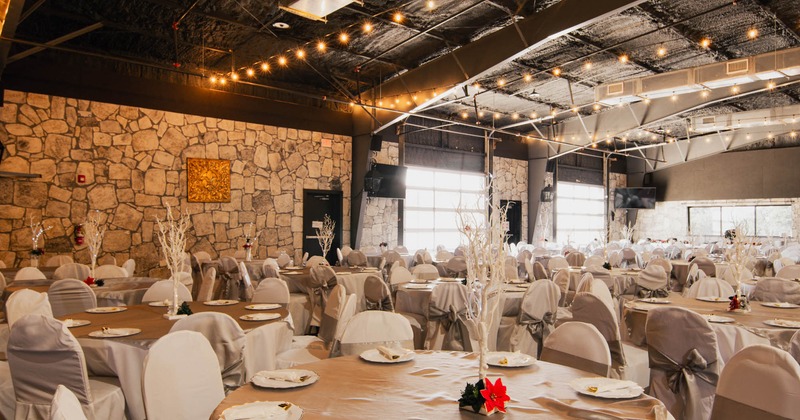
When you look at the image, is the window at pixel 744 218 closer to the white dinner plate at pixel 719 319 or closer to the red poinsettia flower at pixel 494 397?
the white dinner plate at pixel 719 319

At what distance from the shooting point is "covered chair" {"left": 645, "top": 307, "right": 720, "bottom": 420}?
333cm

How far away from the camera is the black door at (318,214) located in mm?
12359

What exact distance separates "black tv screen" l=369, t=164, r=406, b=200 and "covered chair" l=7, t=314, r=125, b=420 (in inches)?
396

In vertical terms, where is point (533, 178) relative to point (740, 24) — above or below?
below

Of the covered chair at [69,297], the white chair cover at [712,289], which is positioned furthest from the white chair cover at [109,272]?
the white chair cover at [712,289]

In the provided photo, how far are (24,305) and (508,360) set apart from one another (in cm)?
360

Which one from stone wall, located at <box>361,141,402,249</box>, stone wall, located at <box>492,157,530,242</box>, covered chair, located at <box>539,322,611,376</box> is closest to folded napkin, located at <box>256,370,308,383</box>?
covered chair, located at <box>539,322,611,376</box>

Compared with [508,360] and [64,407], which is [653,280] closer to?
[508,360]

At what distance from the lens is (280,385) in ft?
7.46

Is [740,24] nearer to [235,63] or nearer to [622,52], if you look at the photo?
[622,52]

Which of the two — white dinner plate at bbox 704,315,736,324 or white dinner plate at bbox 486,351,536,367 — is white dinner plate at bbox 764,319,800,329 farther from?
white dinner plate at bbox 486,351,536,367

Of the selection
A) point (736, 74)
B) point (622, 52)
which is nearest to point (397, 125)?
point (622, 52)

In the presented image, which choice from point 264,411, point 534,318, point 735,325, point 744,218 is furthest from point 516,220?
point 264,411

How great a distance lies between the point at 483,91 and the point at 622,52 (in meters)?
3.09
